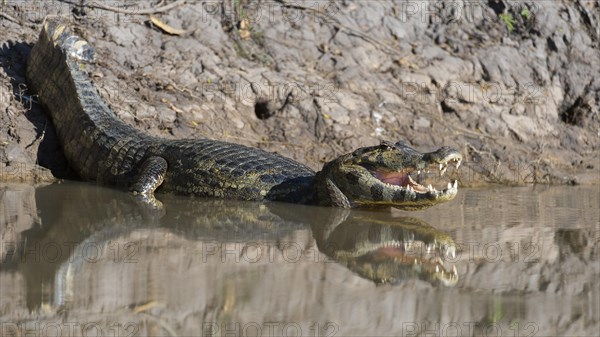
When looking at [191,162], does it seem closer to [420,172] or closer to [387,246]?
[420,172]

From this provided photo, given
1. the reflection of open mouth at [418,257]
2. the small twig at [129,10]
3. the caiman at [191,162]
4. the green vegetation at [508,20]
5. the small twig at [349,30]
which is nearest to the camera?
the reflection of open mouth at [418,257]

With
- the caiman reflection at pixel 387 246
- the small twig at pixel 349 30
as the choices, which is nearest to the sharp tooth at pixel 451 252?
the caiman reflection at pixel 387 246

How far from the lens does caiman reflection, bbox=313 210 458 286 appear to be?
4309 mm

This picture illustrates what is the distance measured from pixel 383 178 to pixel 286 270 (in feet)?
7.27

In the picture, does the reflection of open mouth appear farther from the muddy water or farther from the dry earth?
the dry earth

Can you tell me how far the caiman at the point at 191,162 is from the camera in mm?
6203

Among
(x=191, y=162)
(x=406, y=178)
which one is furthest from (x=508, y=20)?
(x=191, y=162)

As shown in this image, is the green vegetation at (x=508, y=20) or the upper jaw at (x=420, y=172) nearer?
the upper jaw at (x=420, y=172)

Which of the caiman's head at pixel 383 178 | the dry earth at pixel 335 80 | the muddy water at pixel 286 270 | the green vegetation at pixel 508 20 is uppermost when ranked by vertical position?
the green vegetation at pixel 508 20

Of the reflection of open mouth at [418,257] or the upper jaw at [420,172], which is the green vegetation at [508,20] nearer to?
the upper jaw at [420,172]

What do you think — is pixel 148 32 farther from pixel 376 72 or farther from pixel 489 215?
pixel 489 215

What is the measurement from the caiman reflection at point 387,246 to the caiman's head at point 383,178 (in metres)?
0.13

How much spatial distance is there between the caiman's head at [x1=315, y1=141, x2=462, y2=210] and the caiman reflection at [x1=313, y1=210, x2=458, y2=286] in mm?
133

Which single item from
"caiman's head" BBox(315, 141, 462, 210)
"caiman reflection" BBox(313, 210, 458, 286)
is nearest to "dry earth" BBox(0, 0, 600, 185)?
"caiman's head" BBox(315, 141, 462, 210)
